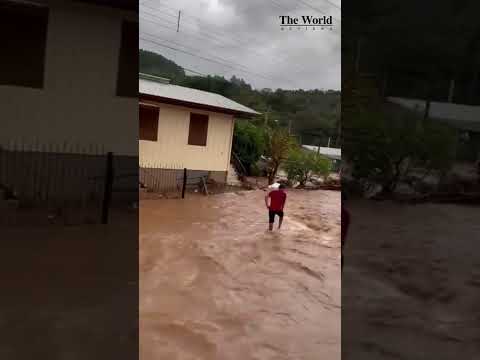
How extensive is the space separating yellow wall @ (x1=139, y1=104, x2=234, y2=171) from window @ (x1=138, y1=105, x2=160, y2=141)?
0.06 meters

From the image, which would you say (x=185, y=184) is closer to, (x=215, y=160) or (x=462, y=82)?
(x=215, y=160)

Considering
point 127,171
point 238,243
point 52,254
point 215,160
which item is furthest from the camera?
point 238,243

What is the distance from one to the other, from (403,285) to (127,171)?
12.4ft

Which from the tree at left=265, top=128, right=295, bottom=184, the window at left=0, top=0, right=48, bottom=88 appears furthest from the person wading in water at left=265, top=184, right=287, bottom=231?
the window at left=0, top=0, right=48, bottom=88

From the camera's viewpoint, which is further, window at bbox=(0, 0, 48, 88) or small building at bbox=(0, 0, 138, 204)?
small building at bbox=(0, 0, 138, 204)

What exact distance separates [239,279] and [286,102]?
258 centimetres

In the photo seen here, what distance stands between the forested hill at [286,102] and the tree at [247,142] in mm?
211

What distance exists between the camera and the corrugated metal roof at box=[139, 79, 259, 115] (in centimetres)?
324

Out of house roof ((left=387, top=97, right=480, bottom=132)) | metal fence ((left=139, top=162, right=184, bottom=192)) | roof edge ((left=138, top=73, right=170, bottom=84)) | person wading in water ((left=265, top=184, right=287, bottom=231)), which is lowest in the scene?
person wading in water ((left=265, top=184, right=287, bottom=231))

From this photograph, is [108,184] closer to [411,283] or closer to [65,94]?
[65,94]

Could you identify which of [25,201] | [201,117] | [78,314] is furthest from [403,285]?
[25,201]

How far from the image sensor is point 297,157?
3.40 meters

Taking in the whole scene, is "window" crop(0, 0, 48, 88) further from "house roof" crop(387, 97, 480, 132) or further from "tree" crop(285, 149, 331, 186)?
Answer: "house roof" crop(387, 97, 480, 132)

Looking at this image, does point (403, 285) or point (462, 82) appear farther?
point (403, 285)
